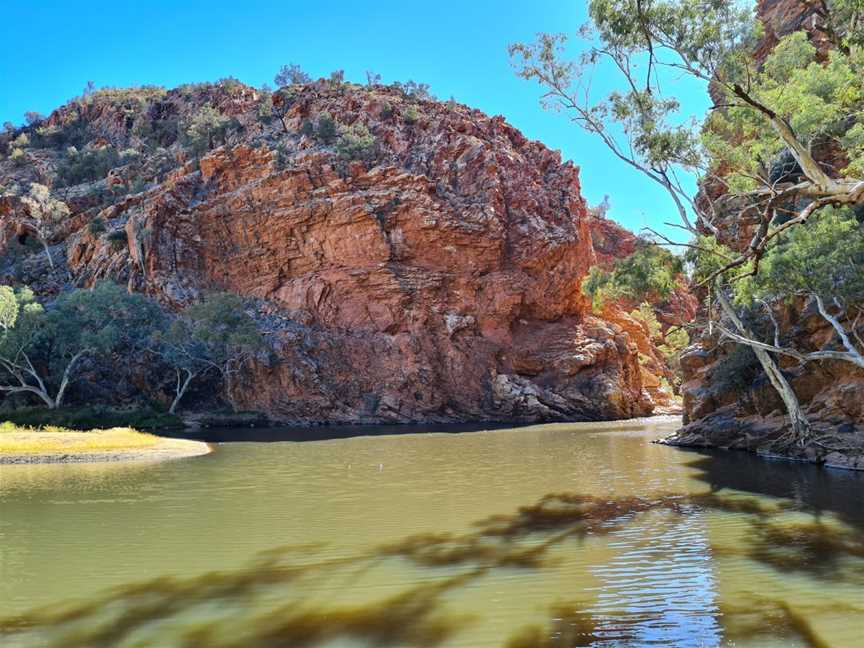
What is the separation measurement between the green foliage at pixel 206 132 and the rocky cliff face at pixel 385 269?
434cm

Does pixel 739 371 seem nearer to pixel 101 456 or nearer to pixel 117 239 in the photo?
pixel 101 456

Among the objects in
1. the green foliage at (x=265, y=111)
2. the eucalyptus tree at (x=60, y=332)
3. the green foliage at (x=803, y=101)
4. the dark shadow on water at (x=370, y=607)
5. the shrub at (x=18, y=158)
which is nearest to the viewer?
the dark shadow on water at (x=370, y=607)

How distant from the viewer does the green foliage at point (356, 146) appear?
59.1 meters

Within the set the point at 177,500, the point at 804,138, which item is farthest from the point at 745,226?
the point at 177,500

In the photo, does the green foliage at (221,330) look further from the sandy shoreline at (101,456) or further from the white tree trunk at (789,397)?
the white tree trunk at (789,397)

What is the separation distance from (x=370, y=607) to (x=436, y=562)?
195 centimetres

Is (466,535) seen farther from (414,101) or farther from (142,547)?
(414,101)

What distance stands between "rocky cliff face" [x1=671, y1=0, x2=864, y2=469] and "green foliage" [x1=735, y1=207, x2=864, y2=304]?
4.60 ft

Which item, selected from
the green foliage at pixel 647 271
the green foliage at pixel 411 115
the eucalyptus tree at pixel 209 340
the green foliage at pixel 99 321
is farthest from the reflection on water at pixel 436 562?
the green foliage at pixel 411 115

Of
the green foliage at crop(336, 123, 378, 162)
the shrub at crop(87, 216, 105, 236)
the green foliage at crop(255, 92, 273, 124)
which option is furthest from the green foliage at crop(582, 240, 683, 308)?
the green foliage at crop(255, 92, 273, 124)

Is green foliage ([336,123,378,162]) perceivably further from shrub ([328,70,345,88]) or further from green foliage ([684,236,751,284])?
green foliage ([684,236,751,284])

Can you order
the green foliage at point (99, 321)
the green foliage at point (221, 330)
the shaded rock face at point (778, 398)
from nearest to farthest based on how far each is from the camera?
the shaded rock face at point (778, 398)
the green foliage at point (99, 321)
the green foliage at point (221, 330)

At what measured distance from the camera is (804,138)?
18.1m

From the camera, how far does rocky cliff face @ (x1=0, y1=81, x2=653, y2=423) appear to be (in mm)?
52781
